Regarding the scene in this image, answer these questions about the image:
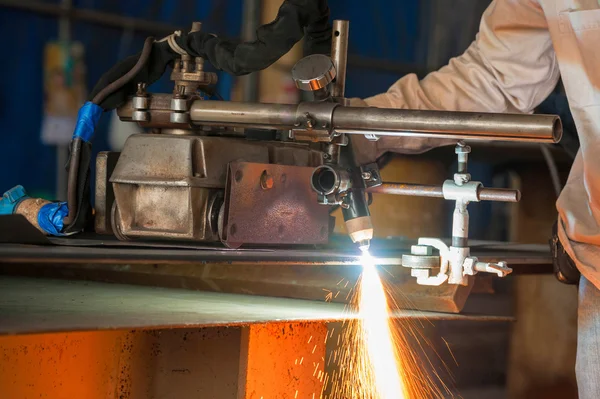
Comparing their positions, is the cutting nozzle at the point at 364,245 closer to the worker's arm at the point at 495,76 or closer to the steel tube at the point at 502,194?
the steel tube at the point at 502,194

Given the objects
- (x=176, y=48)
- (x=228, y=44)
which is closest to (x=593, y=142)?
(x=228, y=44)

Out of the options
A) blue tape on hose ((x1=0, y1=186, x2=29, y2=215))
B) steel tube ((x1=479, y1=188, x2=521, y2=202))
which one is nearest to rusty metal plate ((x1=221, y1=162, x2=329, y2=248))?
steel tube ((x1=479, y1=188, x2=521, y2=202))

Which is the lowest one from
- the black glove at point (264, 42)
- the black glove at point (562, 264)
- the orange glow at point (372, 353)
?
the orange glow at point (372, 353)

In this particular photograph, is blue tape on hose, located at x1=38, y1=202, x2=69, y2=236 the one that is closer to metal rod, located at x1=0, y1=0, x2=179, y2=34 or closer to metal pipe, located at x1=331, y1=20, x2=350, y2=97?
metal pipe, located at x1=331, y1=20, x2=350, y2=97

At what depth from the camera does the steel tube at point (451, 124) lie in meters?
1.29

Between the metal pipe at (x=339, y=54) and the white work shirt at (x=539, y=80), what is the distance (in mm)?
364

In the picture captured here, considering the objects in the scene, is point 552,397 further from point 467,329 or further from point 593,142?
point 593,142

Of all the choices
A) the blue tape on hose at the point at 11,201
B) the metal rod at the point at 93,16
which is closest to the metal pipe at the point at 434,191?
the blue tape on hose at the point at 11,201

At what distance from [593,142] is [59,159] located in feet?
8.32

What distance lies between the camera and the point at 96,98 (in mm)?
1570

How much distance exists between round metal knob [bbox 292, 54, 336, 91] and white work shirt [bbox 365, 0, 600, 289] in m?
0.45

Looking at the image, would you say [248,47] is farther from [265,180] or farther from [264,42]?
[265,180]

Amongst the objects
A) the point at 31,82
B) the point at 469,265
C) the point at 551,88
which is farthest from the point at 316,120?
the point at 31,82

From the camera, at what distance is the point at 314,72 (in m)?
1.41
